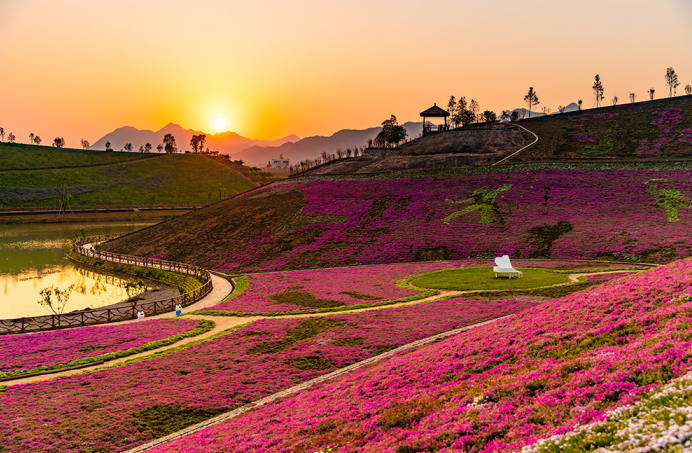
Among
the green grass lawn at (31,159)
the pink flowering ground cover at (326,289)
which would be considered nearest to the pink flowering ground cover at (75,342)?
the pink flowering ground cover at (326,289)

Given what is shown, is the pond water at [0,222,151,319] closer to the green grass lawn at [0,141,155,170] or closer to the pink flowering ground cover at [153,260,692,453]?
the pink flowering ground cover at [153,260,692,453]

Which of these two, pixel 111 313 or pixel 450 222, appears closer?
pixel 111 313

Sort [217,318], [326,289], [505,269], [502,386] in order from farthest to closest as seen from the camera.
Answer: [326,289] < [505,269] < [217,318] < [502,386]

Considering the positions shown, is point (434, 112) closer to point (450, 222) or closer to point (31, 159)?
point (450, 222)

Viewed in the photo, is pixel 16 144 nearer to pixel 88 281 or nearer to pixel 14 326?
pixel 88 281

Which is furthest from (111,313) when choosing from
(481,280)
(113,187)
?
(113,187)

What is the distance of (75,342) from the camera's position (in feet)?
97.5

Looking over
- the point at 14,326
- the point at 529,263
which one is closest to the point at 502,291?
the point at 529,263

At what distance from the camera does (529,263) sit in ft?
165

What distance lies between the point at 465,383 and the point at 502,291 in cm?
2314

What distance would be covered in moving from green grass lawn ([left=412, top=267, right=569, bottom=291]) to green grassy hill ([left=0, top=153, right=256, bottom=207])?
143 m

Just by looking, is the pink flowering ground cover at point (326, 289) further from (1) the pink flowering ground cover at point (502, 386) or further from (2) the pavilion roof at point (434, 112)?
(2) the pavilion roof at point (434, 112)

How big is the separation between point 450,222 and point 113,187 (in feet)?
511

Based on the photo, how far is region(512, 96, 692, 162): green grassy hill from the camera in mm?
84000
